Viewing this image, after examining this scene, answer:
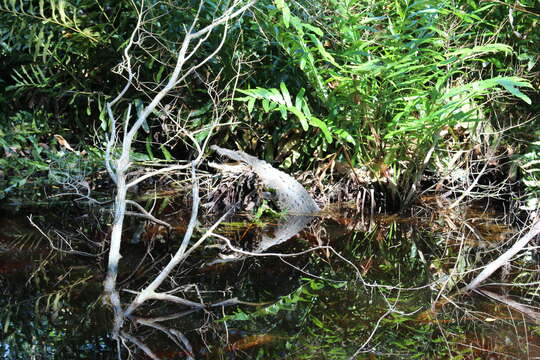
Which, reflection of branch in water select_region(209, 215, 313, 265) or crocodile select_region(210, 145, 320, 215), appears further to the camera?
crocodile select_region(210, 145, 320, 215)

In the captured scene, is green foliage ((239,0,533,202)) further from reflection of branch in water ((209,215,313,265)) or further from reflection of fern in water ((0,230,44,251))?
reflection of fern in water ((0,230,44,251))

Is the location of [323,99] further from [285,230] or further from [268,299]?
[268,299]

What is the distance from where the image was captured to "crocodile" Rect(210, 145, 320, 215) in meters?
3.96

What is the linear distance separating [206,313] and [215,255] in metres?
0.76

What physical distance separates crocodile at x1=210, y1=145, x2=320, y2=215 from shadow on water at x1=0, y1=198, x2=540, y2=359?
0.48m

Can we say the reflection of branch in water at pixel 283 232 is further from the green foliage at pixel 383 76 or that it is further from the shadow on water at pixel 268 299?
the green foliage at pixel 383 76

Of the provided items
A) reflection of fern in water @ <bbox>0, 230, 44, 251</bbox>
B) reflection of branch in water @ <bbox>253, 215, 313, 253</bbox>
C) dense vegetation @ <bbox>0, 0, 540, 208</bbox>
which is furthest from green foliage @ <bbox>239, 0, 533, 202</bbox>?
reflection of fern in water @ <bbox>0, 230, 44, 251</bbox>

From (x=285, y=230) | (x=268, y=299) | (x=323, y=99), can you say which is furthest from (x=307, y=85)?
(x=268, y=299)

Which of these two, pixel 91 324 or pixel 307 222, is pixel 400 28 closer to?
pixel 307 222

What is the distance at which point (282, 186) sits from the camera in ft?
13.1

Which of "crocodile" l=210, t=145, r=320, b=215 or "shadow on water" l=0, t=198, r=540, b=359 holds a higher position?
"shadow on water" l=0, t=198, r=540, b=359

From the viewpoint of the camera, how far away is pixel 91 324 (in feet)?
6.92

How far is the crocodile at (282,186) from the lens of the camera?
396 centimetres

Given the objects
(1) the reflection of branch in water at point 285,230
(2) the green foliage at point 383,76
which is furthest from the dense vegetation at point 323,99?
(1) the reflection of branch in water at point 285,230
